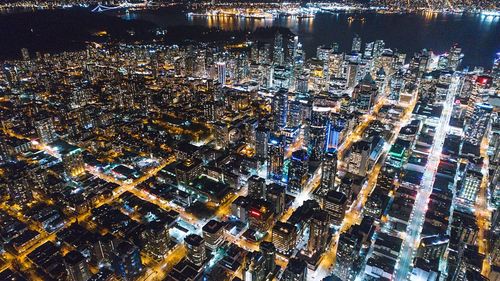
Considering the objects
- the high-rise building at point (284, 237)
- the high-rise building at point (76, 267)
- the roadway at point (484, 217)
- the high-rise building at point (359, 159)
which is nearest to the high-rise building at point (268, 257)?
the high-rise building at point (284, 237)

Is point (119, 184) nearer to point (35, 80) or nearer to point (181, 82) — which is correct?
point (181, 82)

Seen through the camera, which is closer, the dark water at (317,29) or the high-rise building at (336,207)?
the high-rise building at (336,207)

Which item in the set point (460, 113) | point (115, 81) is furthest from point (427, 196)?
point (115, 81)

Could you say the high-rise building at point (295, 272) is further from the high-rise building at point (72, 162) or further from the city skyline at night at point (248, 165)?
the high-rise building at point (72, 162)

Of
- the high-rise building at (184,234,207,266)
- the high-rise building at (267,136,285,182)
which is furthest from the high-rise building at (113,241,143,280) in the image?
the high-rise building at (267,136,285,182)

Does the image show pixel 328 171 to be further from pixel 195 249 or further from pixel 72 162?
pixel 72 162
